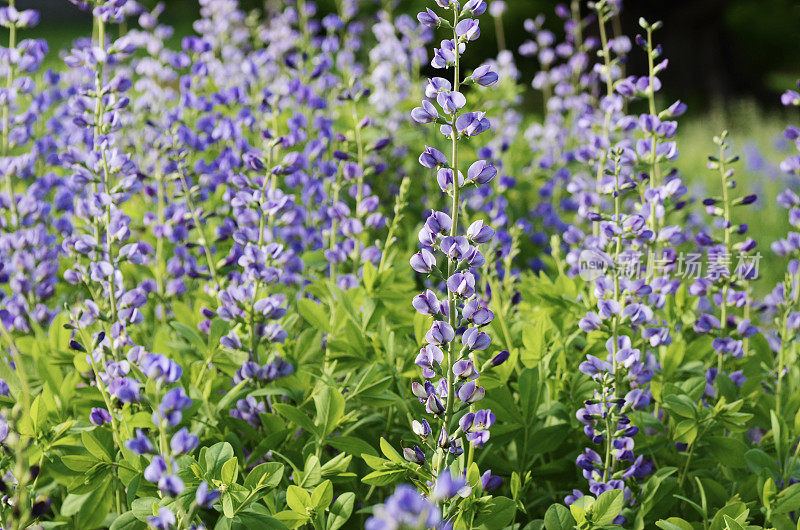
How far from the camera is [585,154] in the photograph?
274cm

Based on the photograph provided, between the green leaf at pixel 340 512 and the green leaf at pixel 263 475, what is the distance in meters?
0.13

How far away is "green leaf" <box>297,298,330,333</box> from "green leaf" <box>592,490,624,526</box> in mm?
895

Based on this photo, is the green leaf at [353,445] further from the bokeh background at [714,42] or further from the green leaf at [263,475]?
the bokeh background at [714,42]

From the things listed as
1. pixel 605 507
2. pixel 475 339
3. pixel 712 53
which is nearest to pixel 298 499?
pixel 475 339

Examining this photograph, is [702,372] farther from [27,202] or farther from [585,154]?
[27,202]

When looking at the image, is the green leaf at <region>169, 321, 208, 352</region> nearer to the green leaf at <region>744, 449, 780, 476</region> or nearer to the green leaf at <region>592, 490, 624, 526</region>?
the green leaf at <region>592, 490, 624, 526</region>

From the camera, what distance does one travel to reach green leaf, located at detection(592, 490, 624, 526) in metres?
1.53

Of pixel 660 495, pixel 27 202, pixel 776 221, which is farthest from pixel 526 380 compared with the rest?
pixel 776 221

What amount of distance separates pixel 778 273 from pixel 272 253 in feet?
14.2

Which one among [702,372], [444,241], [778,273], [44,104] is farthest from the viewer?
[778,273]

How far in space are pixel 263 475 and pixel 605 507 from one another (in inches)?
27.2

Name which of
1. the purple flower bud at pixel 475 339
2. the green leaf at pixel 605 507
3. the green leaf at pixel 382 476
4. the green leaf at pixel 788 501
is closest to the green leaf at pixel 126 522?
the green leaf at pixel 382 476

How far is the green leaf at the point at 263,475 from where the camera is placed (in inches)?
59.7

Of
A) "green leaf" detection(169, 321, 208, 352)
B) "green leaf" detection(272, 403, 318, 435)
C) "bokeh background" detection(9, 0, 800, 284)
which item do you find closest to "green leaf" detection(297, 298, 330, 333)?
"green leaf" detection(169, 321, 208, 352)
